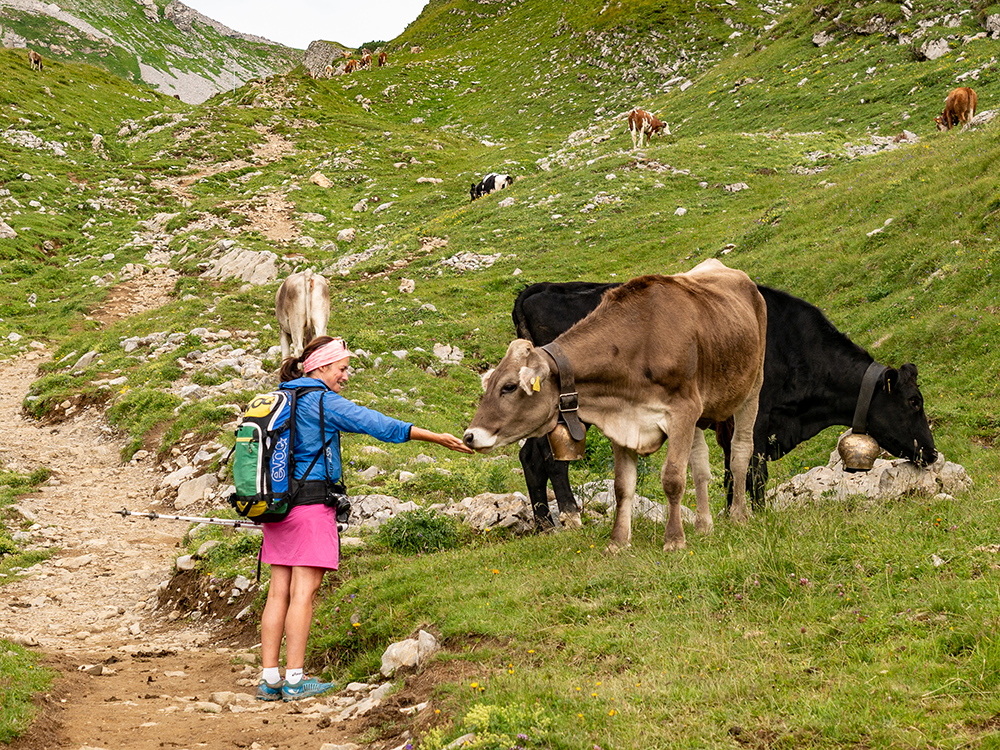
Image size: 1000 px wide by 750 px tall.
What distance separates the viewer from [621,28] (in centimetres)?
5825

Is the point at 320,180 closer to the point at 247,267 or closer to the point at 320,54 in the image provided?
the point at 247,267

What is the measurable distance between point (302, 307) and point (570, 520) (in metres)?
8.21

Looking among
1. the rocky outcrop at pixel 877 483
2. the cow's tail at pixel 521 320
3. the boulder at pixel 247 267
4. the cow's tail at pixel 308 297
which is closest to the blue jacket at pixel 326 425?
the cow's tail at pixel 521 320

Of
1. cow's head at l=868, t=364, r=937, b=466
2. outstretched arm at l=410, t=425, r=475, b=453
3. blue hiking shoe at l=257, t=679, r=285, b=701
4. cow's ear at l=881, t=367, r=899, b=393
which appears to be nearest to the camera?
blue hiking shoe at l=257, t=679, r=285, b=701

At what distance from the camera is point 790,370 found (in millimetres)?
10078

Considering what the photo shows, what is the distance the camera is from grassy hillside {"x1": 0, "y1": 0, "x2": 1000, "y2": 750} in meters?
4.57

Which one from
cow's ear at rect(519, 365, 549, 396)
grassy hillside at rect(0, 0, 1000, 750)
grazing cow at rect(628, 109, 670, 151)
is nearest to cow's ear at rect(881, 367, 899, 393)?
grassy hillside at rect(0, 0, 1000, 750)

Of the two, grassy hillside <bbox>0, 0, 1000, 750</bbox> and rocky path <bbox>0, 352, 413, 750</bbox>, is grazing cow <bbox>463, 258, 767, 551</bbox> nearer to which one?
grassy hillside <bbox>0, 0, 1000, 750</bbox>

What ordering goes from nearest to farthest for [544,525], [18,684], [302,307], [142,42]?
[18,684], [544,525], [302,307], [142,42]

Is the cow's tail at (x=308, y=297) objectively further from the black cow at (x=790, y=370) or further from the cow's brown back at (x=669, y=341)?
the cow's brown back at (x=669, y=341)

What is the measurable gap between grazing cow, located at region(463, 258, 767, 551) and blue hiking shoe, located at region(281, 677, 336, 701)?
2.25 m

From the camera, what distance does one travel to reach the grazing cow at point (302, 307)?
585 inches

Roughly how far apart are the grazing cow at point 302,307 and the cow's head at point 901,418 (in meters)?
9.73

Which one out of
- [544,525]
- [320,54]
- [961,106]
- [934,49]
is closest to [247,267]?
[544,525]
